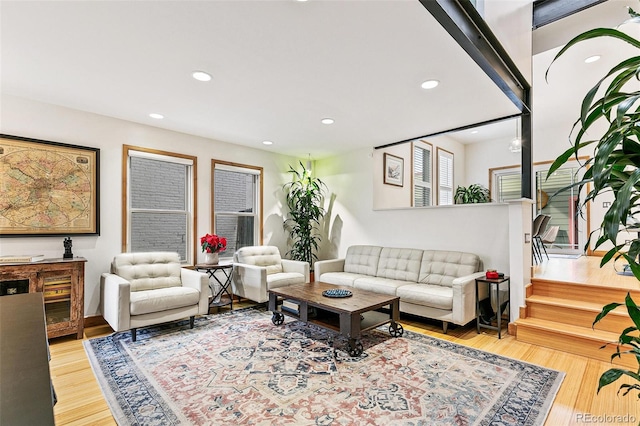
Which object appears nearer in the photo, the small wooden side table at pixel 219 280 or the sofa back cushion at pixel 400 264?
the small wooden side table at pixel 219 280

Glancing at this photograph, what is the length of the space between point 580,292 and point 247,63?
404cm

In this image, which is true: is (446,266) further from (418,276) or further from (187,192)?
(187,192)

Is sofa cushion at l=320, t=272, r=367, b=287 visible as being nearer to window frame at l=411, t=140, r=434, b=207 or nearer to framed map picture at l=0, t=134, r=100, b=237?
window frame at l=411, t=140, r=434, b=207

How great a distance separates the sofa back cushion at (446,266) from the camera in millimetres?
4004

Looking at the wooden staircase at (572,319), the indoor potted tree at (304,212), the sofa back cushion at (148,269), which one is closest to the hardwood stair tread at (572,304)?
the wooden staircase at (572,319)

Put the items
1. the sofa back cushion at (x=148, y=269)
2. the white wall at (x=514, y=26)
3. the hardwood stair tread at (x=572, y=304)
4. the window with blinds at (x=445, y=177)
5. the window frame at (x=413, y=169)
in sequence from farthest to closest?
the window with blinds at (x=445, y=177), the window frame at (x=413, y=169), the sofa back cushion at (x=148, y=269), the hardwood stair tread at (x=572, y=304), the white wall at (x=514, y=26)

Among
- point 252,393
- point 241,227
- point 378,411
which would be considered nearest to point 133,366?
point 252,393

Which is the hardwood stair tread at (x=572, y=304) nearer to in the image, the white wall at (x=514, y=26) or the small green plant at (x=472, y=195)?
the white wall at (x=514, y=26)

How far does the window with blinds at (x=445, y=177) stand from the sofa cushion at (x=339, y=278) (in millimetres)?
3255

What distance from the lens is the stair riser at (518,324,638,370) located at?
8.95ft

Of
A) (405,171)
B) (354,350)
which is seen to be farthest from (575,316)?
(405,171)

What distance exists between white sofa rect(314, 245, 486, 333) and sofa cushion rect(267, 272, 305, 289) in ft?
1.14

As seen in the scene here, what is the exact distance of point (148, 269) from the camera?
387 centimetres

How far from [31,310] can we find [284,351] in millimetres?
1996
